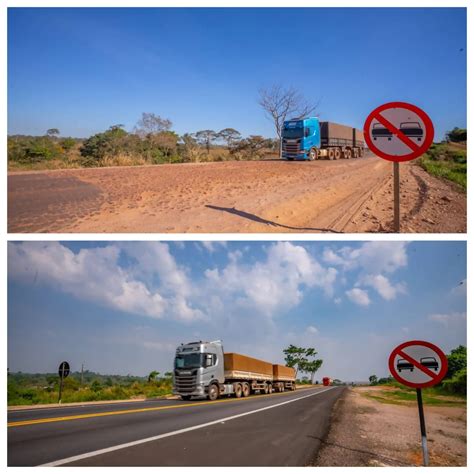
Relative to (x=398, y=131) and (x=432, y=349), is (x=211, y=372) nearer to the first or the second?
(x=432, y=349)

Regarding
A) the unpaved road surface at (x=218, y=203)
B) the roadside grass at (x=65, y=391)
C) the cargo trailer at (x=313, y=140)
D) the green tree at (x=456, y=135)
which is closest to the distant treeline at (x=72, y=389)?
the roadside grass at (x=65, y=391)

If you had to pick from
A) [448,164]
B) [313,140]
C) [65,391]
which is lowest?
[65,391]

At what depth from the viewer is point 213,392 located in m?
16.7

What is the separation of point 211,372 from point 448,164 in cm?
1478

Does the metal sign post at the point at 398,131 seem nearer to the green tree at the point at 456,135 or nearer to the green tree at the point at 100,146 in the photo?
the green tree at the point at 100,146

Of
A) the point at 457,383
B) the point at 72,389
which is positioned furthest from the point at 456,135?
the point at 72,389

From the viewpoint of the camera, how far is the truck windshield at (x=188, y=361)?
15.9 m

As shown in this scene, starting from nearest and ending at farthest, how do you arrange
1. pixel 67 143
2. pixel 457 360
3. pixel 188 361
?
pixel 457 360
pixel 188 361
pixel 67 143

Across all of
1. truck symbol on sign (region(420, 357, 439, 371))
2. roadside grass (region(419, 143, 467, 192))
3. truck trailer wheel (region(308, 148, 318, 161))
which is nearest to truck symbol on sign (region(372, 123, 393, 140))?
truck symbol on sign (region(420, 357, 439, 371))

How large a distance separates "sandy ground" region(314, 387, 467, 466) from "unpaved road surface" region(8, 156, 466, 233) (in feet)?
12.8

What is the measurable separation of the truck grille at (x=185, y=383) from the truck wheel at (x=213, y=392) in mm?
833

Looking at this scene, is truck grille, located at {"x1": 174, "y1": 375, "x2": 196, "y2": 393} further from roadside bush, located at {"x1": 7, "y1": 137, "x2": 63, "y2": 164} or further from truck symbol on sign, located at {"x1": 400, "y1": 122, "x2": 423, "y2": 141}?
truck symbol on sign, located at {"x1": 400, "y1": 122, "x2": 423, "y2": 141}

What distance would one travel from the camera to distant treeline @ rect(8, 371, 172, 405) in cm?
1692

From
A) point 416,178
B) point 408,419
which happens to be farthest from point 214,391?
point 416,178
